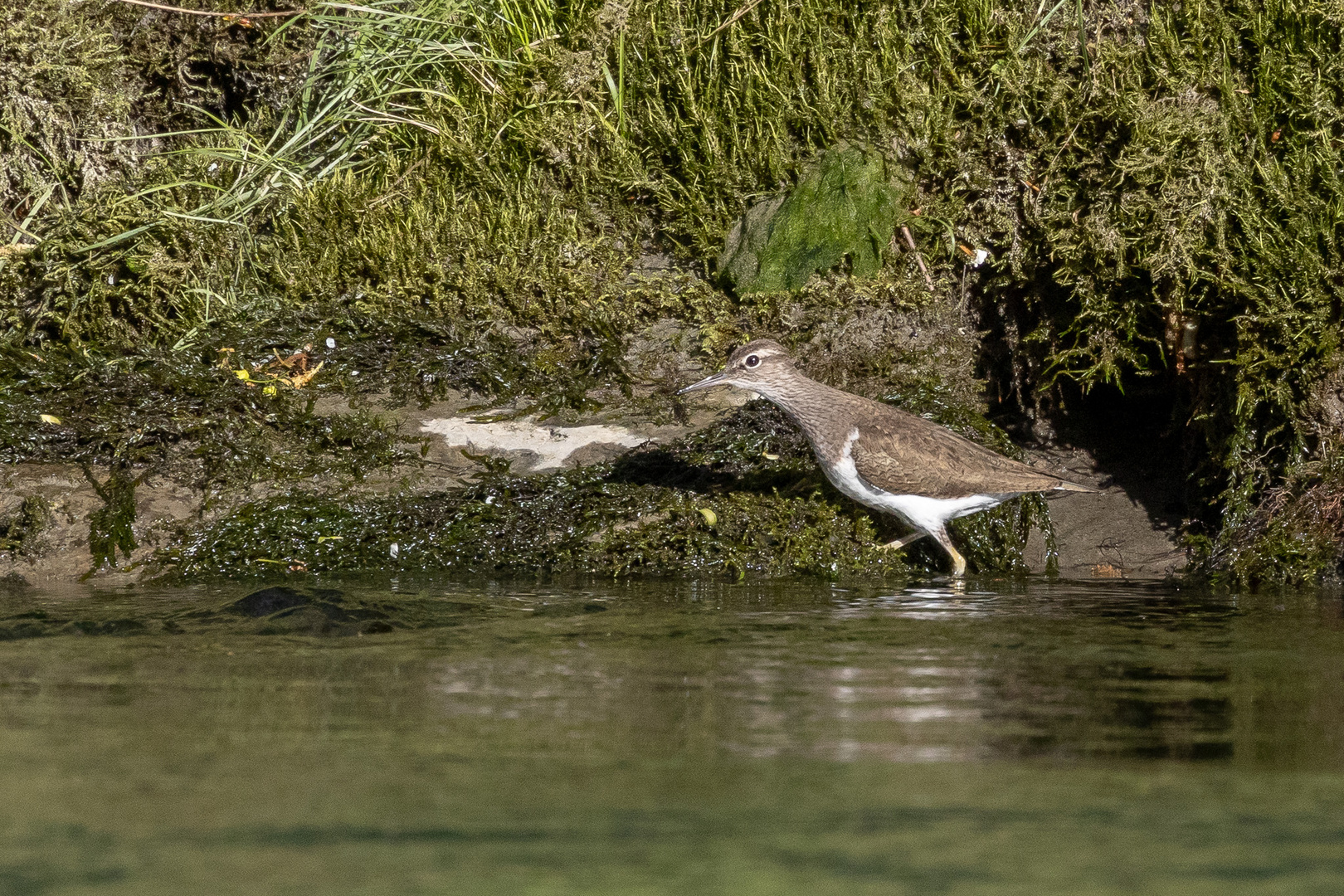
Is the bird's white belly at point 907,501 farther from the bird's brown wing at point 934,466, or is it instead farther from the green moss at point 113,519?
the green moss at point 113,519

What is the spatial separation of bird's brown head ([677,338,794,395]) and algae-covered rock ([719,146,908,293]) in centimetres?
95

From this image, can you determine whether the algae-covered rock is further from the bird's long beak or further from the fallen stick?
the fallen stick

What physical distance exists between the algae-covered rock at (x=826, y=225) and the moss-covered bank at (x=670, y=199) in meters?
0.11

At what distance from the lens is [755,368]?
7266 millimetres

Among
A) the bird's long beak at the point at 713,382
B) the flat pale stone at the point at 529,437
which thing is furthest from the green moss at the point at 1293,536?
the flat pale stone at the point at 529,437

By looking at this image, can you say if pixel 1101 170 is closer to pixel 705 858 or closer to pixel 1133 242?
pixel 1133 242

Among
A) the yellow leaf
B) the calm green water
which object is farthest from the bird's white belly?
the yellow leaf

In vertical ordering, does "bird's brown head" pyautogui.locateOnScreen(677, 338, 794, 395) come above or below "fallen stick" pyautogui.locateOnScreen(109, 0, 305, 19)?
below

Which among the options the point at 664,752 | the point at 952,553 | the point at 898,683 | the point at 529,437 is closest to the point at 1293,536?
the point at 952,553

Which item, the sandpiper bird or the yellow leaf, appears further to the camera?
the yellow leaf

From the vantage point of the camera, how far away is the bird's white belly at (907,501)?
6.69 metres

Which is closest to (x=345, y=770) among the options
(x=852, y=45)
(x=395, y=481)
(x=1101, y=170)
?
(x=395, y=481)

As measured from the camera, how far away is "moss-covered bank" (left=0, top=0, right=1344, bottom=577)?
698 cm

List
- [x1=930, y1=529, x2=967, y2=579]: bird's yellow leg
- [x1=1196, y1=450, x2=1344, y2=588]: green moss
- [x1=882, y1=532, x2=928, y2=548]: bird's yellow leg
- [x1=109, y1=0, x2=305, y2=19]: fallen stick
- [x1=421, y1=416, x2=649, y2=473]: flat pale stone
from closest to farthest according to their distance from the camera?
[x1=1196, y1=450, x2=1344, y2=588]: green moss → [x1=930, y1=529, x2=967, y2=579]: bird's yellow leg → [x1=882, y1=532, x2=928, y2=548]: bird's yellow leg → [x1=421, y1=416, x2=649, y2=473]: flat pale stone → [x1=109, y1=0, x2=305, y2=19]: fallen stick
